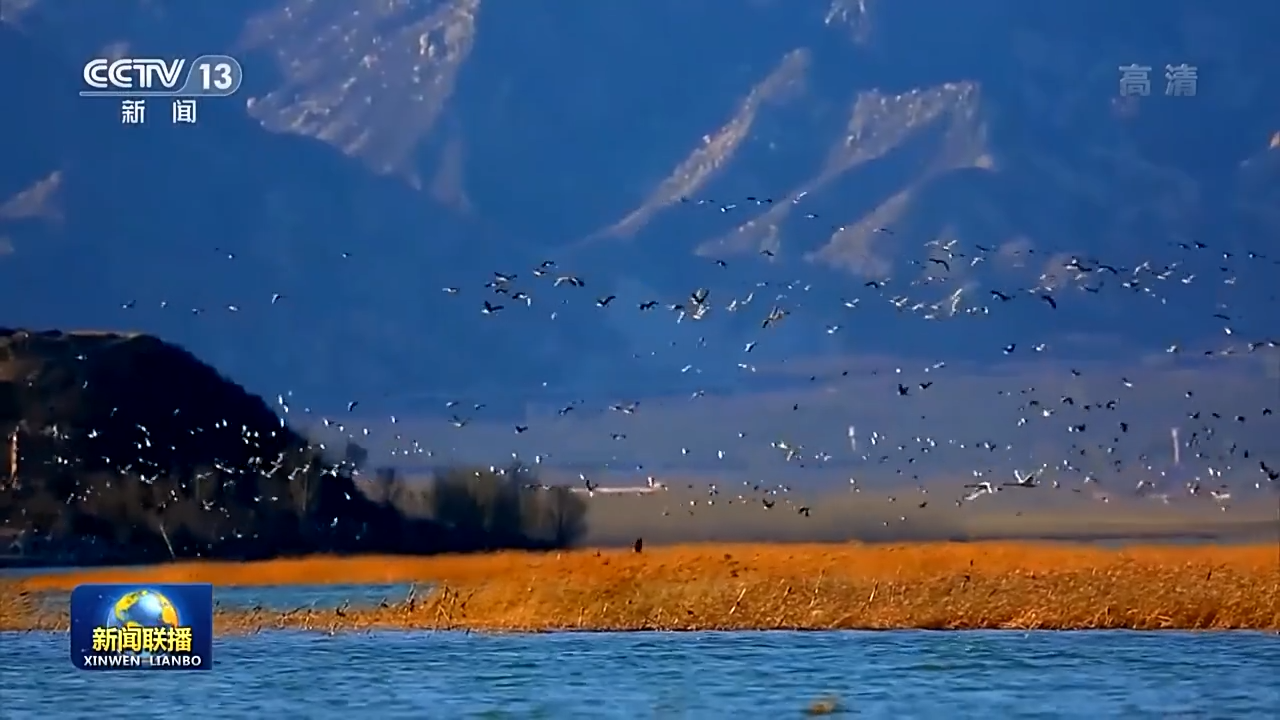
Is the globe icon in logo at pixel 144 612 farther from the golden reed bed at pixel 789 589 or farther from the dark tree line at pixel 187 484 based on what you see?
the dark tree line at pixel 187 484

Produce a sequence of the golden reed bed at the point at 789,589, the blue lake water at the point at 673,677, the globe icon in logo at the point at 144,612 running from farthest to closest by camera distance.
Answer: the golden reed bed at the point at 789,589 → the globe icon in logo at the point at 144,612 → the blue lake water at the point at 673,677

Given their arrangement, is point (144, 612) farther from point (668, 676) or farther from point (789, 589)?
point (789, 589)

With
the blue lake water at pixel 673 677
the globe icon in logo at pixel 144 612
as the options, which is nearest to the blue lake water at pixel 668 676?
the blue lake water at pixel 673 677

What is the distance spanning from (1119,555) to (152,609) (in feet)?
20.0

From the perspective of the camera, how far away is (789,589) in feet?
39.7

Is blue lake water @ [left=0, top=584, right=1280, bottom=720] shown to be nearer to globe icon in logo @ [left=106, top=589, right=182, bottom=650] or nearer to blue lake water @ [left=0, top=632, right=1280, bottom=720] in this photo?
blue lake water @ [left=0, top=632, right=1280, bottom=720]

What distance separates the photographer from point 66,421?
1262 cm

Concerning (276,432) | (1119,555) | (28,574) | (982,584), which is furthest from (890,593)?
(28,574)

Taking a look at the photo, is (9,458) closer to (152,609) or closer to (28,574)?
(28,574)

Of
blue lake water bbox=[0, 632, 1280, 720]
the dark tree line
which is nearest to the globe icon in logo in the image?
blue lake water bbox=[0, 632, 1280, 720]

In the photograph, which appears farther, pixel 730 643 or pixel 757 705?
pixel 730 643

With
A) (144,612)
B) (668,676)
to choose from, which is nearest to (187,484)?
(144,612)

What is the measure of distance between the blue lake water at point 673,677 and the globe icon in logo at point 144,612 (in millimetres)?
300

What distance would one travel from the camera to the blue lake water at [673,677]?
35.0ft
